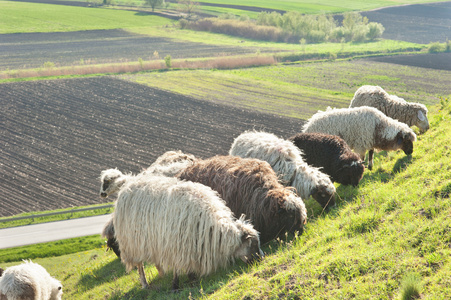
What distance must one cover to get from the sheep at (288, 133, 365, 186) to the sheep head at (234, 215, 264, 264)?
13.0 feet

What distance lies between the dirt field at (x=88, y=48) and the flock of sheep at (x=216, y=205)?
155ft

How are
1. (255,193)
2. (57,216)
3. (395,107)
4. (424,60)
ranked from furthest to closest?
(424,60) < (57,216) < (395,107) < (255,193)

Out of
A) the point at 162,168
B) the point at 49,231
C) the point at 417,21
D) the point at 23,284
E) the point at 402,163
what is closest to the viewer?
the point at 23,284

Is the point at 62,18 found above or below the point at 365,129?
above

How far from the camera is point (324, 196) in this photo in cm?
1040

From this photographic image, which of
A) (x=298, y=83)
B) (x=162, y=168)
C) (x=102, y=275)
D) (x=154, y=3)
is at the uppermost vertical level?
(x=154, y=3)

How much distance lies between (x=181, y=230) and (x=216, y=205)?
2.49ft

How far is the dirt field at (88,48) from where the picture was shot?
5731 centimetres

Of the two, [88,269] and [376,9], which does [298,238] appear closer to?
[88,269]

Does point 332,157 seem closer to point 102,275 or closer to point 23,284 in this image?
point 102,275

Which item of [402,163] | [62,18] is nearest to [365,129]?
[402,163]

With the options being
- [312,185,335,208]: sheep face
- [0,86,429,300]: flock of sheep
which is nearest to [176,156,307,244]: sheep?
[0,86,429,300]: flock of sheep

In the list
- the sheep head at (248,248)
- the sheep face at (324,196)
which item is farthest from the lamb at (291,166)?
the sheep head at (248,248)

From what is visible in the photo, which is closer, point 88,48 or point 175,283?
point 175,283
